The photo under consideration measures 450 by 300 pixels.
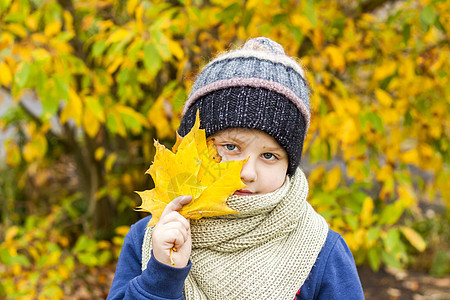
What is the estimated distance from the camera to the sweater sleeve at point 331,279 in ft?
4.00

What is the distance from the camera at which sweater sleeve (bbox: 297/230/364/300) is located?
48.0 inches

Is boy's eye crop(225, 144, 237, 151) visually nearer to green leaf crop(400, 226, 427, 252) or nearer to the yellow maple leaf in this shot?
the yellow maple leaf

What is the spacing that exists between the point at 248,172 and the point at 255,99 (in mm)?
202

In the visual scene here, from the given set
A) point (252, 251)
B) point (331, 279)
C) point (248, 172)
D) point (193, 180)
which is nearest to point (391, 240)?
point (331, 279)

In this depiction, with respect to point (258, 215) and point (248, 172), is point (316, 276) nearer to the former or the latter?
point (258, 215)

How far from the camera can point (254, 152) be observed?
1.17 m

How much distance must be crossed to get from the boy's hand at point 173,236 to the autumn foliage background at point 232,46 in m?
0.85

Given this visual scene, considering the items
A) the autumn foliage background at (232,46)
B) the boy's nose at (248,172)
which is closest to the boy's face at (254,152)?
the boy's nose at (248,172)

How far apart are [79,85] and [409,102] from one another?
1.95 meters

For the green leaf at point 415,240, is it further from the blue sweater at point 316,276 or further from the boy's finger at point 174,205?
the boy's finger at point 174,205

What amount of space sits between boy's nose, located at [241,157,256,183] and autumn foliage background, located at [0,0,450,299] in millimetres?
786

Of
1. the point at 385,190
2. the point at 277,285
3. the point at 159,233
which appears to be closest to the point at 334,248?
the point at 277,285

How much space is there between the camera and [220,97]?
1193 mm

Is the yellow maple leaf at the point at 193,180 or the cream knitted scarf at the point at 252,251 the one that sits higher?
the yellow maple leaf at the point at 193,180
